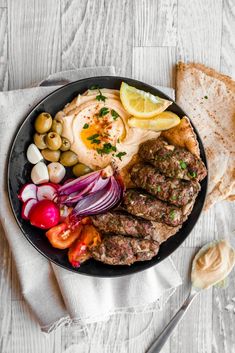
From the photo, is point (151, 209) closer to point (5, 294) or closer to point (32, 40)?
point (5, 294)

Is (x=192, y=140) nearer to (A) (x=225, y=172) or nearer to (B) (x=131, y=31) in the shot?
(A) (x=225, y=172)

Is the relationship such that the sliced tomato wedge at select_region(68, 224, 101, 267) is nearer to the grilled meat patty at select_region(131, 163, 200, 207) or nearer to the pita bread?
the grilled meat patty at select_region(131, 163, 200, 207)

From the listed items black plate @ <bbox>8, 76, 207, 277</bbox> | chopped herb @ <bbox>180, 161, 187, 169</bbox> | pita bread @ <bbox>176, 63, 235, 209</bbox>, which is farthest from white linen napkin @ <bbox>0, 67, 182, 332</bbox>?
chopped herb @ <bbox>180, 161, 187, 169</bbox>

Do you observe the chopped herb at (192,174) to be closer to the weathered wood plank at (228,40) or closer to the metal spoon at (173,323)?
the metal spoon at (173,323)

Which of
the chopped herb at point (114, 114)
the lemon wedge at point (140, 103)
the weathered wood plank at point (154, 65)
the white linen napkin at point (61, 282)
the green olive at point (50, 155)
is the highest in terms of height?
the weathered wood plank at point (154, 65)

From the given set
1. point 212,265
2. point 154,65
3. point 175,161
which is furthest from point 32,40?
point 212,265

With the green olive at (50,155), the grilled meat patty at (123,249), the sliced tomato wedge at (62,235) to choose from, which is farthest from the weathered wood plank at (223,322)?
the green olive at (50,155)
